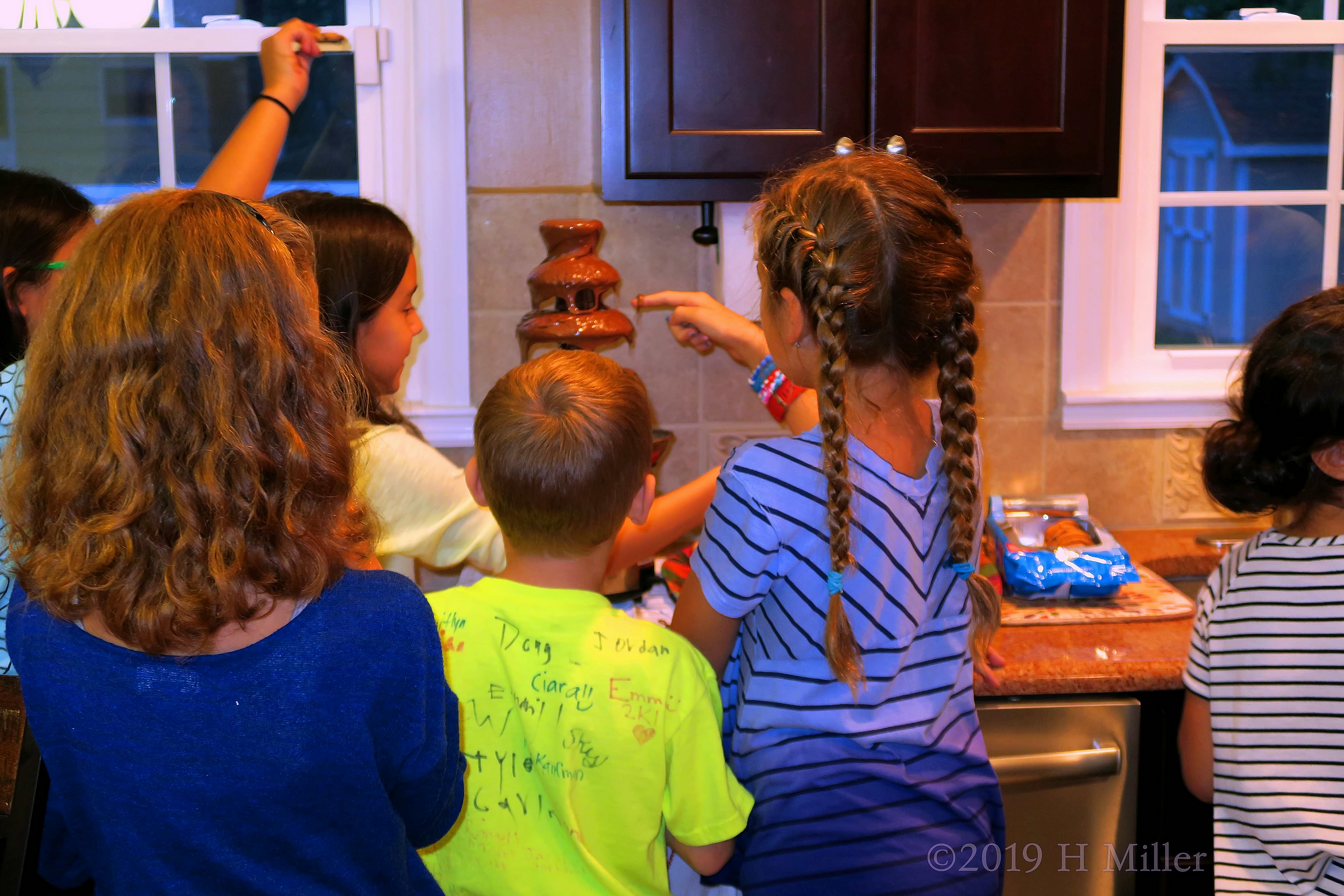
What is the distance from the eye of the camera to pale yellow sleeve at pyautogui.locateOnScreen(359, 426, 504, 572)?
4.65 feet

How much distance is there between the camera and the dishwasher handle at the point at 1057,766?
60.7 inches

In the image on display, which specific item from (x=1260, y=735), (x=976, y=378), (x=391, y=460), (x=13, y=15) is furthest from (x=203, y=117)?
(x=1260, y=735)

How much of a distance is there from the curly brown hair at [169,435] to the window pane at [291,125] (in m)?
1.26

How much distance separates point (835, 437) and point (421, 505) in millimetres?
614

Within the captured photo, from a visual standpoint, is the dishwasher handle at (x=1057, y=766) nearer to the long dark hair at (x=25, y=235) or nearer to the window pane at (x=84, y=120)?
the long dark hair at (x=25, y=235)

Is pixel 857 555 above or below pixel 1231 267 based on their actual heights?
below

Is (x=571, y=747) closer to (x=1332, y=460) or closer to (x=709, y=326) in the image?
(x=709, y=326)

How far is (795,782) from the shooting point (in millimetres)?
1164

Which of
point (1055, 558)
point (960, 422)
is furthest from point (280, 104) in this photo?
point (1055, 558)

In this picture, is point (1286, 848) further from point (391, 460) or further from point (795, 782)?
point (391, 460)

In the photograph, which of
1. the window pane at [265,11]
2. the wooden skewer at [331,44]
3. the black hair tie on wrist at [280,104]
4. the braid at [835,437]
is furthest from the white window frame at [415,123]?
the braid at [835,437]

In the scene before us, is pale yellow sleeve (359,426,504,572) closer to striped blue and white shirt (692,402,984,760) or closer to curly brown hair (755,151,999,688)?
striped blue and white shirt (692,402,984,760)

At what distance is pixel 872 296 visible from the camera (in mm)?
1142

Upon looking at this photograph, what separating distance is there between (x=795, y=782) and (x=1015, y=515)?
3.18 feet
